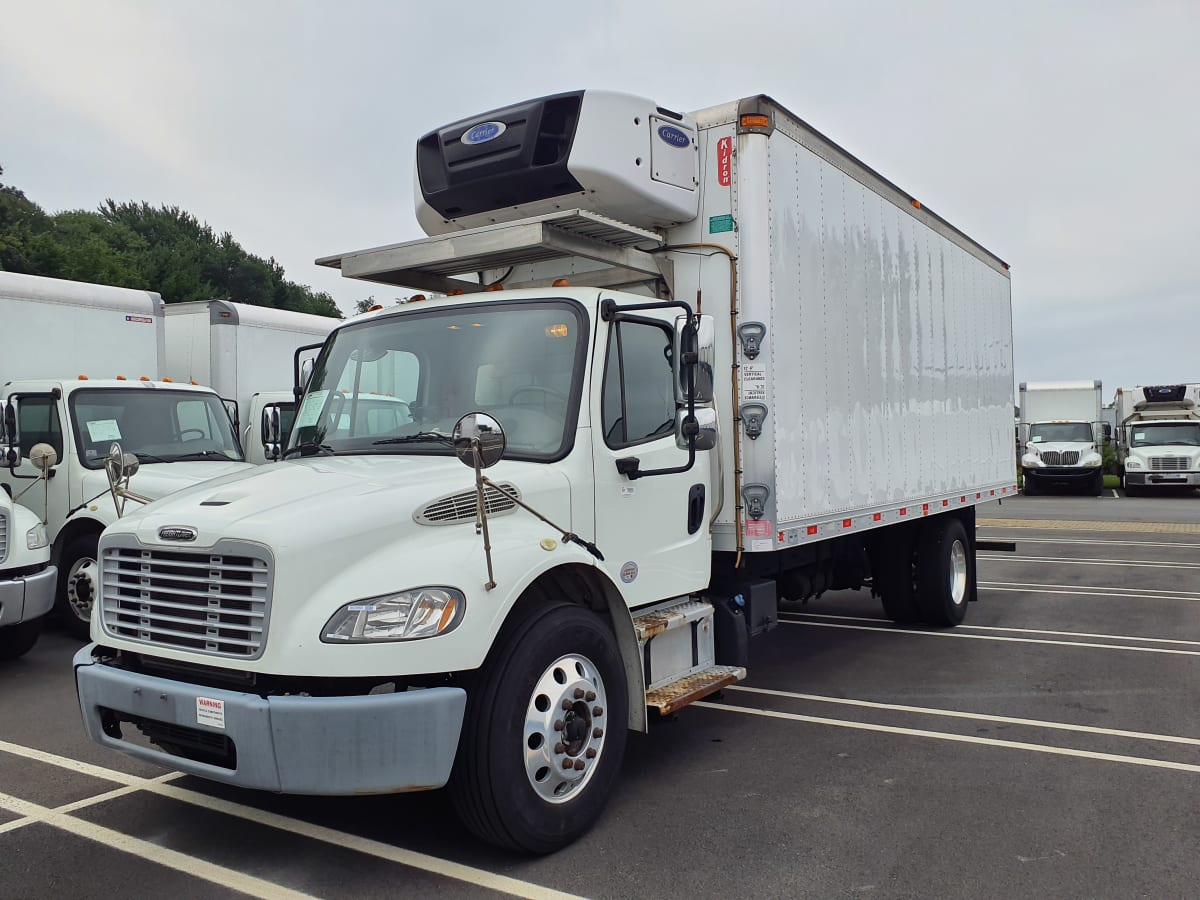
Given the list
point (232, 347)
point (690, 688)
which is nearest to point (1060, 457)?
point (232, 347)

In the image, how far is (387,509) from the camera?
3982mm

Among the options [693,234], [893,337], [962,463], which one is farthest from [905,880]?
[962,463]

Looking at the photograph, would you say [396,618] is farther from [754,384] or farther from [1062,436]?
[1062,436]

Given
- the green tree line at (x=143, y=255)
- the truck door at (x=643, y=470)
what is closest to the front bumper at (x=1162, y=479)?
the truck door at (x=643, y=470)

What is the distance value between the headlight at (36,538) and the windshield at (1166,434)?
100 ft

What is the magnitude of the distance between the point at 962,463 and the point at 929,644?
1832mm

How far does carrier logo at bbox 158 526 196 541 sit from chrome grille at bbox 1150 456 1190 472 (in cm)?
3109

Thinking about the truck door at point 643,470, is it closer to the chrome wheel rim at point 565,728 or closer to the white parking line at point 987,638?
the chrome wheel rim at point 565,728

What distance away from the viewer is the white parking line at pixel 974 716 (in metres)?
5.99

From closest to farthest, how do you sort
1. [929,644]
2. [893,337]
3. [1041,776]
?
[1041,776], [893,337], [929,644]

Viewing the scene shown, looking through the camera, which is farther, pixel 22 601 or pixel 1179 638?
pixel 1179 638

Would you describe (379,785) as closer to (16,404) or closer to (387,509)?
(387,509)

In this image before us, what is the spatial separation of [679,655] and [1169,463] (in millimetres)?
28931

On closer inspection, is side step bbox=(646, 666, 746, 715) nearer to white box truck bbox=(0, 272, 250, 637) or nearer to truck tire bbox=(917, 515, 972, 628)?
truck tire bbox=(917, 515, 972, 628)
